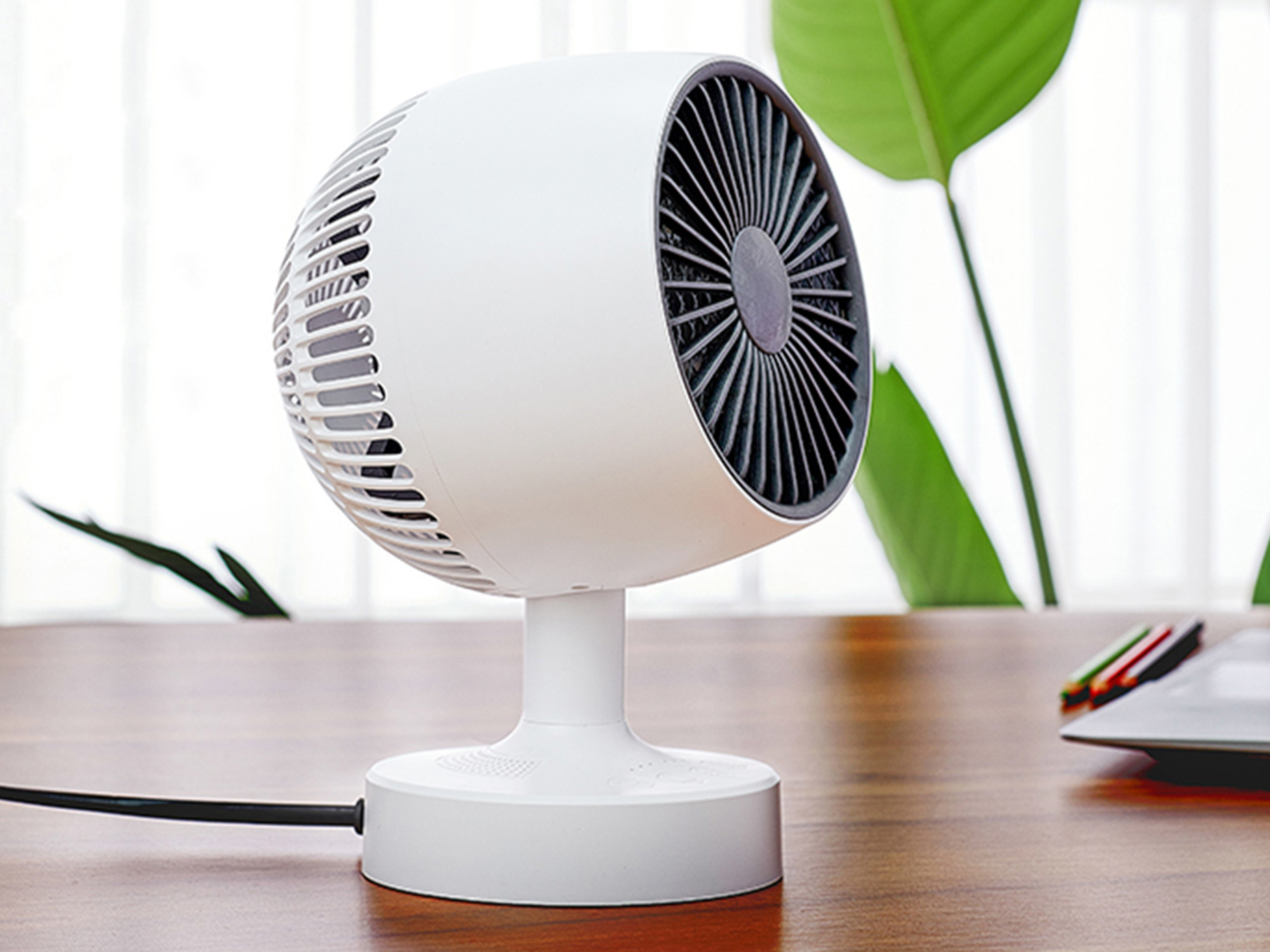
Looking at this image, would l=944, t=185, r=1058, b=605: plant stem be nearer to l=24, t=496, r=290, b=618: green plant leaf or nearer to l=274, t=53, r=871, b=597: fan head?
l=24, t=496, r=290, b=618: green plant leaf

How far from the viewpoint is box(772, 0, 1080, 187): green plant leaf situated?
139 cm

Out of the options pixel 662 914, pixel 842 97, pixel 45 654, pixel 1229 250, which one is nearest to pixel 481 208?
pixel 662 914

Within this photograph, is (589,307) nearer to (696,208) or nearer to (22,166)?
(696,208)

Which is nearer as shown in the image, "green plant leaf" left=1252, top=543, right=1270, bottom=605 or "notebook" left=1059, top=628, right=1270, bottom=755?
"notebook" left=1059, top=628, right=1270, bottom=755

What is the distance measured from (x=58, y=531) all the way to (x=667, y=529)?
8.55 feet

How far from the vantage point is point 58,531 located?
2662mm

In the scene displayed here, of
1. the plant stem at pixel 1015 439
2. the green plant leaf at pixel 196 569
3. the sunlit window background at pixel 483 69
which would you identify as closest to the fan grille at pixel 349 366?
the green plant leaf at pixel 196 569

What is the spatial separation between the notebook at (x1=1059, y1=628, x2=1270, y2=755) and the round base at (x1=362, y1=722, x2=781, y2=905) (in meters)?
0.17

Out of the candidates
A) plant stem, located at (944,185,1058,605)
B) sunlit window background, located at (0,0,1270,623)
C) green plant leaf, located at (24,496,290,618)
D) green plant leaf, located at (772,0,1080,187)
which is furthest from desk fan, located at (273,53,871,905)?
sunlit window background, located at (0,0,1270,623)

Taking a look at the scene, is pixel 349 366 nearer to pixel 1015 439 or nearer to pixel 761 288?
pixel 761 288

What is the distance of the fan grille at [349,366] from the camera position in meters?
0.32

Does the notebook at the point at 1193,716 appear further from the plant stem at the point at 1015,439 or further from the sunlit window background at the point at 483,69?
the sunlit window background at the point at 483,69

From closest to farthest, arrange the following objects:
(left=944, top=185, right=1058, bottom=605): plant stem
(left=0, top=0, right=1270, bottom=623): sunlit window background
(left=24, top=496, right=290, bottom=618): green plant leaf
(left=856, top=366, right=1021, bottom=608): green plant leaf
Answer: (left=24, top=496, right=290, bottom=618): green plant leaf < (left=856, top=366, right=1021, bottom=608): green plant leaf < (left=944, top=185, right=1058, bottom=605): plant stem < (left=0, top=0, right=1270, bottom=623): sunlit window background

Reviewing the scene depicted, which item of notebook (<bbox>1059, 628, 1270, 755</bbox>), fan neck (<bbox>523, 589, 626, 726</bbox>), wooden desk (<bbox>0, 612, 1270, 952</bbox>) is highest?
fan neck (<bbox>523, 589, 626, 726</bbox>)
